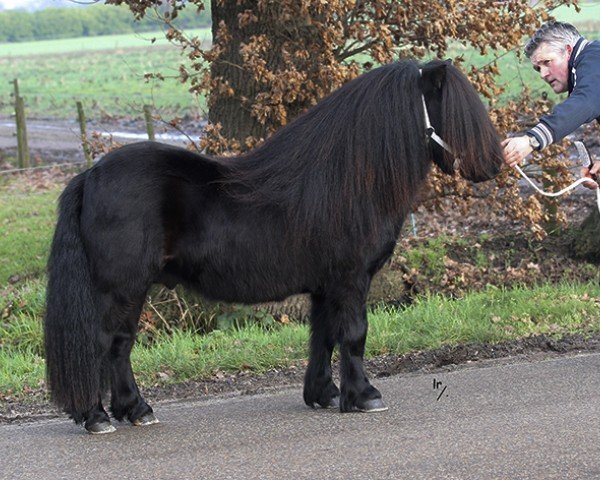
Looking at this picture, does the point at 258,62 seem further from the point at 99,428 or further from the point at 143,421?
the point at 99,428

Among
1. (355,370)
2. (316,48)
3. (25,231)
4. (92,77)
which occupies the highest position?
(316,48)

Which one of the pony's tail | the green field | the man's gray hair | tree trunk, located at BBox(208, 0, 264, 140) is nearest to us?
the pony's tail

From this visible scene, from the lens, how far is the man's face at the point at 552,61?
20.9ft

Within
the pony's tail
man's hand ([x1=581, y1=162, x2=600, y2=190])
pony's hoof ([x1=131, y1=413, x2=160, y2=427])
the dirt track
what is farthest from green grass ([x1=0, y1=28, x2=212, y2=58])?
pony's hoof ([x1=131, y1=413, x2=160, y2=427])

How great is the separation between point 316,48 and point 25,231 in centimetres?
536

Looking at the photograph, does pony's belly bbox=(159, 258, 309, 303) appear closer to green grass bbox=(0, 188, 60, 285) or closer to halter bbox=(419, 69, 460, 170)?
halter bbox=(419, 69, 460, 170)

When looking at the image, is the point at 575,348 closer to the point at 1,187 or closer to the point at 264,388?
the point at 264,388

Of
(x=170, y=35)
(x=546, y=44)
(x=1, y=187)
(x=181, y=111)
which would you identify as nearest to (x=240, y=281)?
(x=546, y=44)

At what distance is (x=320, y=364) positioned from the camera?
20.7 feet

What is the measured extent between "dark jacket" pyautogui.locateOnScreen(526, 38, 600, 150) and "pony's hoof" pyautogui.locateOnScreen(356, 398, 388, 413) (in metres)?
1.67

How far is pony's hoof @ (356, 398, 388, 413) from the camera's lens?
6035 mm

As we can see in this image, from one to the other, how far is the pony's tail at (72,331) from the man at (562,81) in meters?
2.40

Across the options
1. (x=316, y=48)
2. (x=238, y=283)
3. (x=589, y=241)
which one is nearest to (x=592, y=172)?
(x=238, y=283)

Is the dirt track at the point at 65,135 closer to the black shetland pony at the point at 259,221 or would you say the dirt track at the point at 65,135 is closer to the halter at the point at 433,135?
the black shetland pony at the point at 259,221
